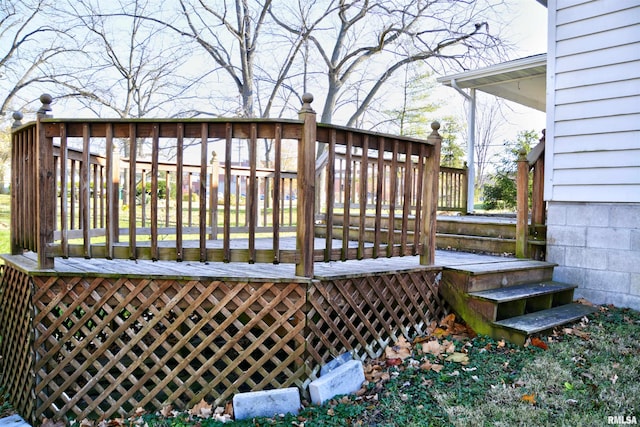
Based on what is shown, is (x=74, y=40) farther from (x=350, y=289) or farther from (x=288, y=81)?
(x=350, y=289)

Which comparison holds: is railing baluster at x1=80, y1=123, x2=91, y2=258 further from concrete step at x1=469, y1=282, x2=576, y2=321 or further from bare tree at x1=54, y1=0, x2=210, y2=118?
bare tree at x1=54, y1=0, x2=210, y2=118

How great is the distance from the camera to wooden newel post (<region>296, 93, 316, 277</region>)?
2650mm

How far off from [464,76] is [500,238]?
3562mm

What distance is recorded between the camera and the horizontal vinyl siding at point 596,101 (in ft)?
12.6

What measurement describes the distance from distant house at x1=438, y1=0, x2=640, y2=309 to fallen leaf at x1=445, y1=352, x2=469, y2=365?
6.30ft

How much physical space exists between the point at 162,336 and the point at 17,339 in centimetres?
128

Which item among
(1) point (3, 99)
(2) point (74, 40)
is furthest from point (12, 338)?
(2) point (74, 40)

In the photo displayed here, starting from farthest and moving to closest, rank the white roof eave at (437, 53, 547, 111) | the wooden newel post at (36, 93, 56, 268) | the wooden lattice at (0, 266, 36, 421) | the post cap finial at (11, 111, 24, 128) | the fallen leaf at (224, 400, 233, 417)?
the white roof eave at (437, 53, 547, 111) → the post cap finial at (11, 111, 24, 128) → the wooden lattice at (0, 266, 36, 421) → the wooden newel post at (36, 93, 56, 268) → the fallen leaf at (224, 400, 233, 417)

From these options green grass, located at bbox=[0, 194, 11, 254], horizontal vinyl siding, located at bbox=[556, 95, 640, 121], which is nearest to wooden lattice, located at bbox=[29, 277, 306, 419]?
horizontal vinyl siding, located at bbox=[556, 95, 640, 121]

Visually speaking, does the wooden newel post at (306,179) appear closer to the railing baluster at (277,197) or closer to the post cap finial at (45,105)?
the railing baluster at (277,197)

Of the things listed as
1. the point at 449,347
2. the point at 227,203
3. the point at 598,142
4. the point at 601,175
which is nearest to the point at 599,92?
the point at 598,142

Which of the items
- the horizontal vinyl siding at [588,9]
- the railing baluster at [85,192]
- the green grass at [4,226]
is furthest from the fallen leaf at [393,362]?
the green grass at [4,226]

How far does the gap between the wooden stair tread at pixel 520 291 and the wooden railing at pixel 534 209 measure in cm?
Result: 43

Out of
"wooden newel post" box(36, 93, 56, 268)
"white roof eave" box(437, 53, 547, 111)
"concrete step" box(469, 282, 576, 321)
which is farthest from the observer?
"white roof eave" box(437, 53, 547, 111)
